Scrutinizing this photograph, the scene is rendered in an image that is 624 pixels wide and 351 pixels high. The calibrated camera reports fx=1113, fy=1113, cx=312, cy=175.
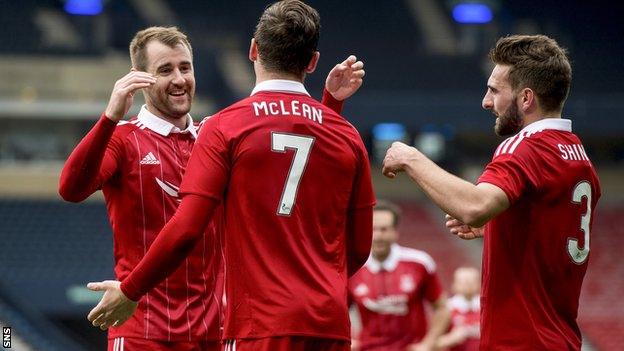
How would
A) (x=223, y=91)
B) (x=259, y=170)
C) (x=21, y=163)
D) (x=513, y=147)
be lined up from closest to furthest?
(x=259, y=170) → (x=513, y=147) → (x=223, y=91) → (x=21, y=163)

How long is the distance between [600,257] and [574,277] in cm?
1673

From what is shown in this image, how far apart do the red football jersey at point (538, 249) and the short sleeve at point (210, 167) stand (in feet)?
3.52

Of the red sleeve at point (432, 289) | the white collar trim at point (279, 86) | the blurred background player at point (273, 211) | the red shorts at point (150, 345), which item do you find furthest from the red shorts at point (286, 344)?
the red sleeve at point (432, 289)

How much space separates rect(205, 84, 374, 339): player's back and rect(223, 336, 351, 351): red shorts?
28 mm

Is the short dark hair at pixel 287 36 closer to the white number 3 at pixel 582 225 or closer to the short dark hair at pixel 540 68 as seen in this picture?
the short dark hair at pixel 540 68

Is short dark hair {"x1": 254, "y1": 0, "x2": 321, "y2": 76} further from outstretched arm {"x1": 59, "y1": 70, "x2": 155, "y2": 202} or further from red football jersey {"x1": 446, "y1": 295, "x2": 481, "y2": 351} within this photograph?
red football jersey {"x1": 446, "y1": 295, "x2": 481, "y2": 351}

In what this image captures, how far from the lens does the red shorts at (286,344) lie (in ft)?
13.7

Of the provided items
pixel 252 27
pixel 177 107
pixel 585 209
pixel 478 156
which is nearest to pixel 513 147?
pixel 585 209

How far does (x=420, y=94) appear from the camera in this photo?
20.4 meters

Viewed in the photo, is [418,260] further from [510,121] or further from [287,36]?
[287,36]

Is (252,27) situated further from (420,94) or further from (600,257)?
(600,257)

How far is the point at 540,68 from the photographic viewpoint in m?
4.66

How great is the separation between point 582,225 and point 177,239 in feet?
5.63

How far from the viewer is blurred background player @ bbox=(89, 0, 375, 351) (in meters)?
4.19
